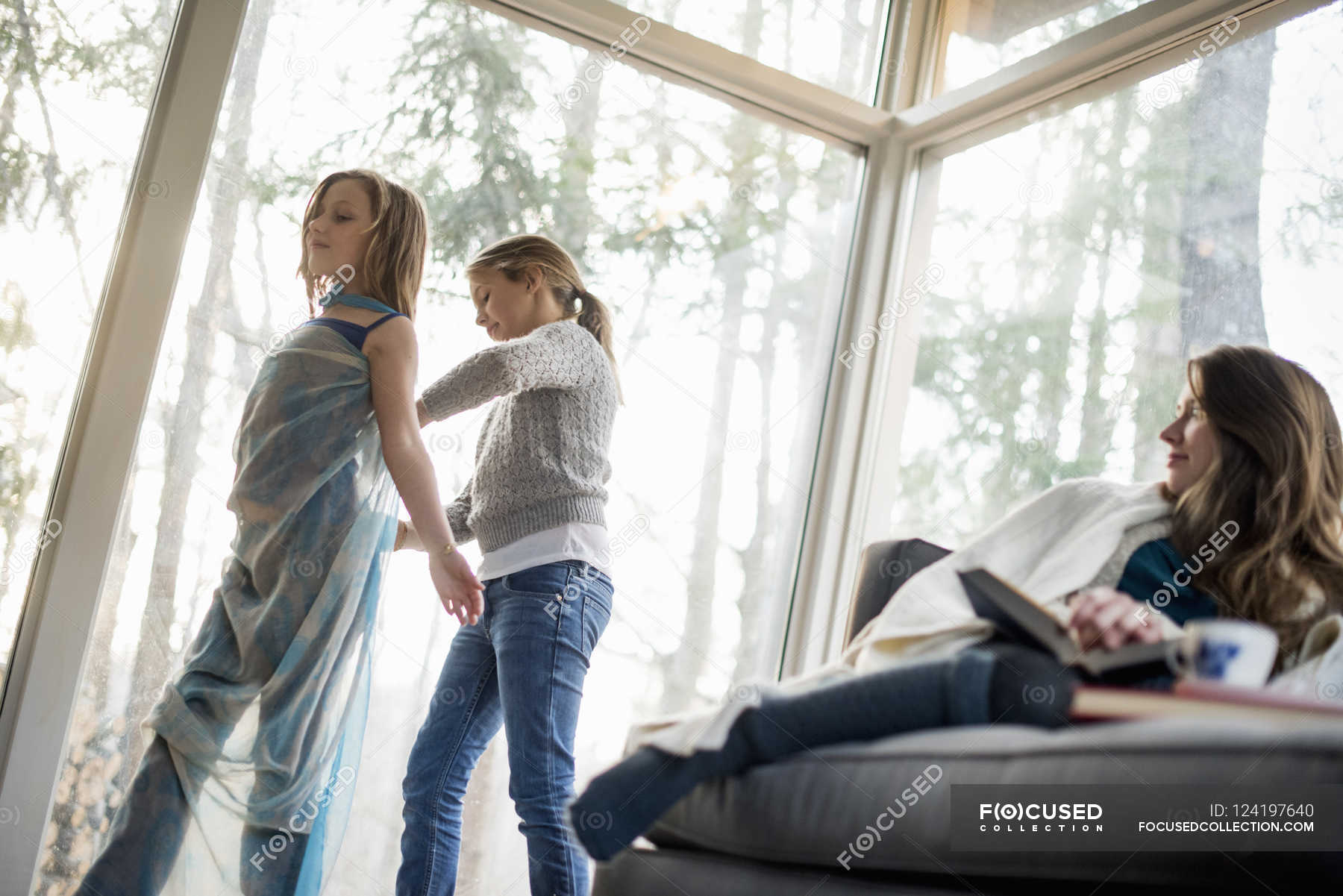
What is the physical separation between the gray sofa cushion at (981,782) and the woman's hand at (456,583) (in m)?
0.57

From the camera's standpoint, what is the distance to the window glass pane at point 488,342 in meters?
1.85

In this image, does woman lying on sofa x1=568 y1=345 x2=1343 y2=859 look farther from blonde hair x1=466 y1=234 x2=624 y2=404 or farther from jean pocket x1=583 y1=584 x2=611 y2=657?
blonde hair x1=466 y1=234 x2=624 y2=404

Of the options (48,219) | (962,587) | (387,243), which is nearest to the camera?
(962,587)

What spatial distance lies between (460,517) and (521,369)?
1.18 ft

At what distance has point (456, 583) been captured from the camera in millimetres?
1580

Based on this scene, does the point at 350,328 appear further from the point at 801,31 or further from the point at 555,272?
the point at 801,31

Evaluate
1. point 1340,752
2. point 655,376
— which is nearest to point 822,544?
point 655,376

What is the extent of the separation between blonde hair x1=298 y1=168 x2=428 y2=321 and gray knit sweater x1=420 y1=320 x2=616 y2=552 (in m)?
0.15

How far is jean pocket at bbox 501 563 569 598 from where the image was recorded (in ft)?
5.23

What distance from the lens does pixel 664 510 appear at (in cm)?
232

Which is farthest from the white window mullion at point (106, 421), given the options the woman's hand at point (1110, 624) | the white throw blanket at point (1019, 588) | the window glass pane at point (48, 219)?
the woman's hand at point (1110, 624)

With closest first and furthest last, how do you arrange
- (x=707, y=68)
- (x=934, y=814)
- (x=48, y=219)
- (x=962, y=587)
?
(x=934, y=814)
(x=962, y=587)
(x=48, y=219)
(x=707, y=68)

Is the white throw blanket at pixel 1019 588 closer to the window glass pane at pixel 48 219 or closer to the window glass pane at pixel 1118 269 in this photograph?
the window glass pane at pixel 1118 269

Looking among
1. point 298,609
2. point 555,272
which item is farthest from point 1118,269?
point 298,609
